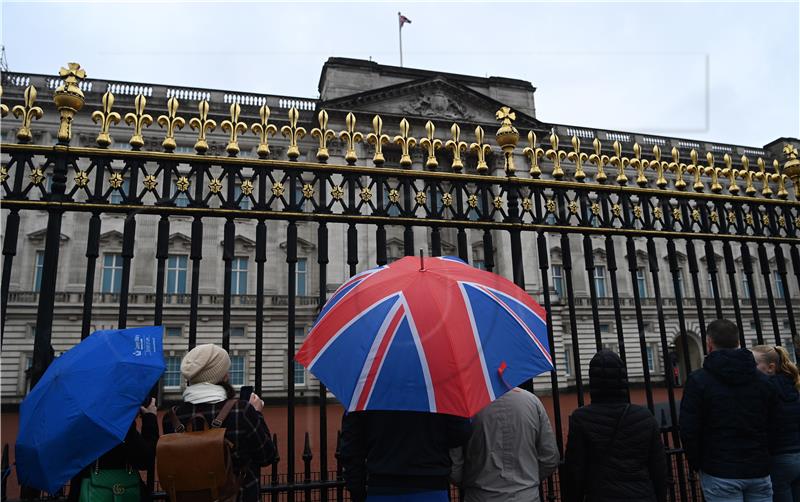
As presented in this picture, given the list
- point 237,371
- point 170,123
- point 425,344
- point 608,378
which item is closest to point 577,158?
point 608,378

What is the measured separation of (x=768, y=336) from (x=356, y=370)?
35.0m

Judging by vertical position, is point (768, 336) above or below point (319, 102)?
below

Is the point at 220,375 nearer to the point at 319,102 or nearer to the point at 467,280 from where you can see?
the point at 467,280

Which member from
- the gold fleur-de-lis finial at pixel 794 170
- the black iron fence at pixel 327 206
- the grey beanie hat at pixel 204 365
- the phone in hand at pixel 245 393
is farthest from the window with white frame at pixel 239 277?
the grey beanie hat at pixel 204 365

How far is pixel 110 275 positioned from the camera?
914 inches

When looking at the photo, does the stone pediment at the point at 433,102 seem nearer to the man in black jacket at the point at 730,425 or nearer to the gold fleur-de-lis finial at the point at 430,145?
the gold fleur-de-lis finial at the point at 430,145

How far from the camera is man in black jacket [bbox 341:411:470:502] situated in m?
2.69

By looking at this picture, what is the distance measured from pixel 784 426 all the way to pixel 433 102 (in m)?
24.1

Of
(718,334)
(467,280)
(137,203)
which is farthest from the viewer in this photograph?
(137,203)

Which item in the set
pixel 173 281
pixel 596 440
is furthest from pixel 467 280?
pixel 173 281

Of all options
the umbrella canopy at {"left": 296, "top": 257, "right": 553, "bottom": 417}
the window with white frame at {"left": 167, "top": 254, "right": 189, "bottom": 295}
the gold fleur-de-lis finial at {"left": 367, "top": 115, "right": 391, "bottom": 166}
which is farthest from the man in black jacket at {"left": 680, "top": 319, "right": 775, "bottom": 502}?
the window with white frame at {"left": 167, "top": 254, "right": 189, "bottom": 295}

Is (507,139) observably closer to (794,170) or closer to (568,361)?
(794,170)

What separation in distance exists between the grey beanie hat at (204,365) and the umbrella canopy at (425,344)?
503mm

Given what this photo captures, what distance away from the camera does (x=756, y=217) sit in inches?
215
